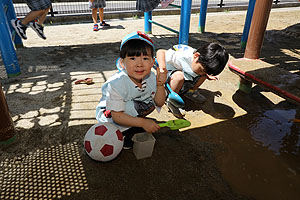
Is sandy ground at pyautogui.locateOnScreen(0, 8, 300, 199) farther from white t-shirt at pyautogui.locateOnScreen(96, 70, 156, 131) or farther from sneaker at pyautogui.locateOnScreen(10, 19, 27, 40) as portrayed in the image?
sneaker at pyautogui.locateOnScreen(10, 19, 27, 40)

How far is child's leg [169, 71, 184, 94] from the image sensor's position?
261 centimetres

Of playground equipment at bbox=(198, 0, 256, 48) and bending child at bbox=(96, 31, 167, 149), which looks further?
playground equipment at bbox=(198, 0, 256, 48)

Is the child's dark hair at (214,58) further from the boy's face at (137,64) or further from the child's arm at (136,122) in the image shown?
the child's arm at (136,122)

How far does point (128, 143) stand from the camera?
6.62 ft

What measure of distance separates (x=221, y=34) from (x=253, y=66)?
11.8 ft

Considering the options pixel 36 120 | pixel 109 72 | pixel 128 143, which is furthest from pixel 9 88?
pixel 128 143

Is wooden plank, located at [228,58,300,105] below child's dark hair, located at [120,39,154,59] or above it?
below

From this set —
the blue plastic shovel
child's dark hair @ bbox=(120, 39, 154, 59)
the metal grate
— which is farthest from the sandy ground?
child's dark hair @ bbox=(120, 39, 154, 59)

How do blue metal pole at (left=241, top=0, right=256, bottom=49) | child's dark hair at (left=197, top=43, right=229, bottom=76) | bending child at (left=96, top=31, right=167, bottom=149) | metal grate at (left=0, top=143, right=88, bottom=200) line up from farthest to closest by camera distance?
blue metal pole at (left=241, top=0, right=256, bottom=49) → child's dark hair at (left=197, top=43, right=229, bottom=76) → bending child at (left=96, top=31, right=167, bottom=149) → metal grate at (left=0, top=143, right=88, bottom=200)

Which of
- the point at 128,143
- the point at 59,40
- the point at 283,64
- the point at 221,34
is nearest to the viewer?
the point at 128,143

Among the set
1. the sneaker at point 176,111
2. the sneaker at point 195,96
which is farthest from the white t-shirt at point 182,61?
the sneaker at point 176,111

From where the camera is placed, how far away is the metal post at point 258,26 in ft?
9.40

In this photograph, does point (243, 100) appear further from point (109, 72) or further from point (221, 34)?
point (221, 34)

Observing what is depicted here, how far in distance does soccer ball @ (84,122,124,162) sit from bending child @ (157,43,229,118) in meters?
0.94
